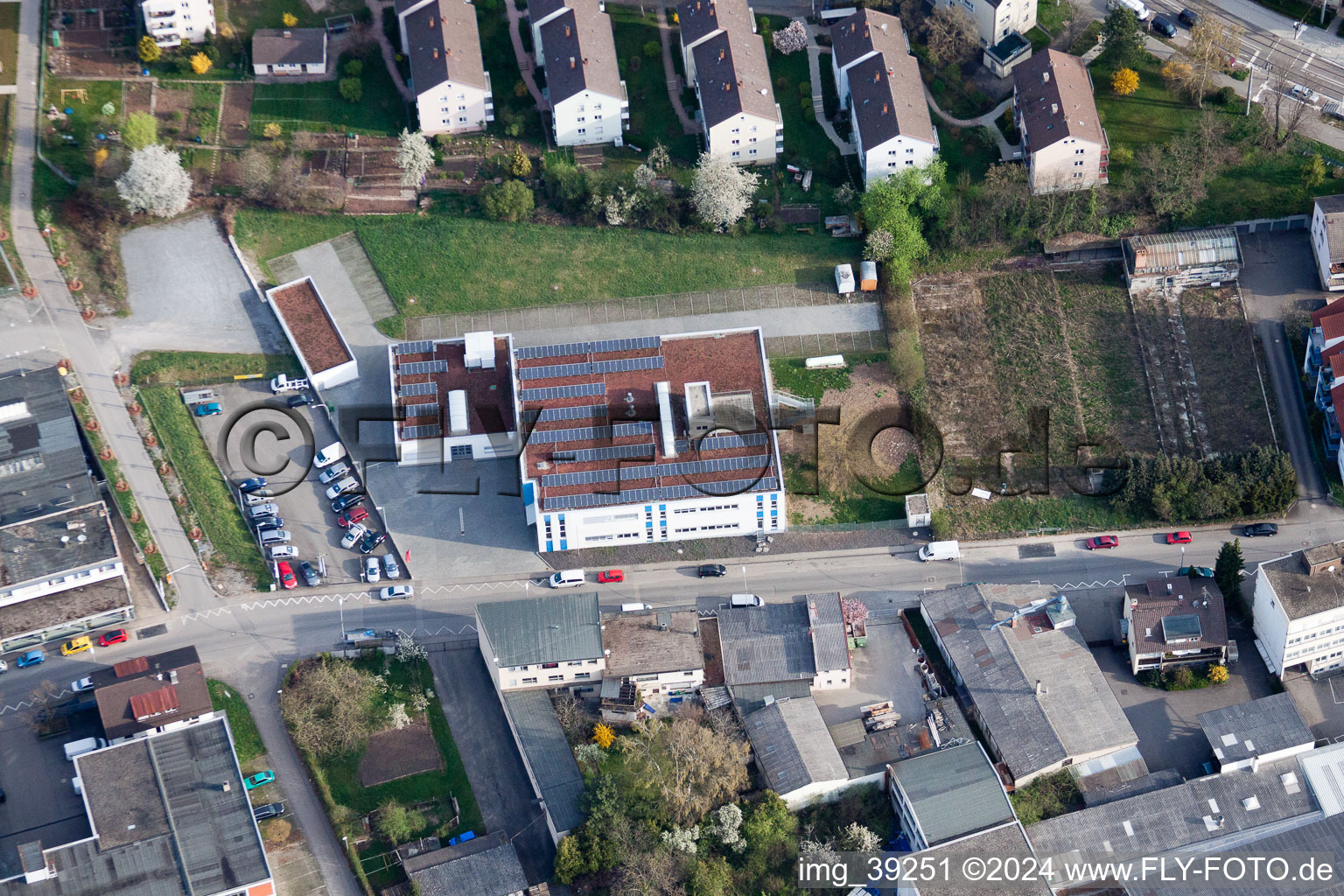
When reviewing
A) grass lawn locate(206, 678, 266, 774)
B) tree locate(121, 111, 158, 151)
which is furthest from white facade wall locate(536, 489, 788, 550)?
tree locate(121, 111, 158, 151)

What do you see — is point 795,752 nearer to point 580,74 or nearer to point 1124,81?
point 580,74

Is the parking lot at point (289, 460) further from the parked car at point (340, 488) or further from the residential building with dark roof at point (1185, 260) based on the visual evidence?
the residential building with dark roof at point (1185, 260)

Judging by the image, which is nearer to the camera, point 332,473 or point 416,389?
point 332,473

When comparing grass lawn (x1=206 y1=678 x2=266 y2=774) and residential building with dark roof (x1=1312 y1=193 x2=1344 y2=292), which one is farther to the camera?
residential building with dark roof (x1=1312 y1=193 x2=1344 y2=292)

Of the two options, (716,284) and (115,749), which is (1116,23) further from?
(115,749)

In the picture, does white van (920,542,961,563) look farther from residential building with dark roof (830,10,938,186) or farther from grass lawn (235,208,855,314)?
residential building with dark roof (830,10,938,186)

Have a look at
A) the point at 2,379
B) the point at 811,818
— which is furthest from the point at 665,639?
the point at 2,379

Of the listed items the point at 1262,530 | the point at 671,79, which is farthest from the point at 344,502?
the point at 1262,530
